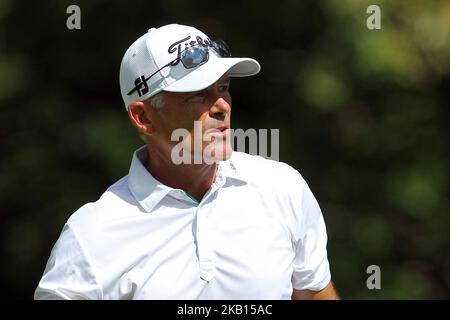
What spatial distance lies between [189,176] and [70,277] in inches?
12.0

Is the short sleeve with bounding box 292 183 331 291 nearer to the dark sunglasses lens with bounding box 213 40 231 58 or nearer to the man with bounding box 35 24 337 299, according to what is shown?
the man with bounding box 35 24 337 299

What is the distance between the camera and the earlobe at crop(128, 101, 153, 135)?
2.03 meters

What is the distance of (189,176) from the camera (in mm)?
1981

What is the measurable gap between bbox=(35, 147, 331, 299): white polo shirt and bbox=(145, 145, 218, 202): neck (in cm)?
3

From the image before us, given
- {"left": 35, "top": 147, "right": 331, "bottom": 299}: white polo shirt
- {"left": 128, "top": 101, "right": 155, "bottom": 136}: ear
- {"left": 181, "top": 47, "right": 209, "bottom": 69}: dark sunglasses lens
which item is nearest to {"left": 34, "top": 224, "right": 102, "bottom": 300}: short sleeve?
{"left": 35, "top": 147, "right": 331, "bottom": 299}: white polo shirt

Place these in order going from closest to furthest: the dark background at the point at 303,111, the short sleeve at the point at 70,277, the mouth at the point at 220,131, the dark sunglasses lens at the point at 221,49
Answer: the short sleeve at the point at 70,277
the mouth at the point at 220,131
the dark sunglasses lens at the point at 221,49
the dark background at the point at 303,111

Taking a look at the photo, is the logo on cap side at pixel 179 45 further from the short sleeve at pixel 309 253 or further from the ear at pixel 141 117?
the short sleeve at pixel 309 253

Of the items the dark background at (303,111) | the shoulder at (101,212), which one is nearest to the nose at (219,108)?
the shoulder at (101,212)

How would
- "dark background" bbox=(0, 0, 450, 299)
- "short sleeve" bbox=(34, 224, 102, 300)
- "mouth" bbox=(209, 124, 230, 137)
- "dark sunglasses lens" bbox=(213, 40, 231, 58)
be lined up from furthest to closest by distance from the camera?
"dark background" bbox=(0, 0, 450, 299)
"dark sunglasses lens" bbox=(213, 40, 231, 58)
"mouth" bbox=(209, 124, 230, 137)
"short sleeve" bbox=(34, 224, 102, 300)

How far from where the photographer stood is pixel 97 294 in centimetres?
184

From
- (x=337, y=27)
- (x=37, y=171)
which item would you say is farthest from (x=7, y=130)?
(x=337, y=27)

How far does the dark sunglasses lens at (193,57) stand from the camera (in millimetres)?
1967

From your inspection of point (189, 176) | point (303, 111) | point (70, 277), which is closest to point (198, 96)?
point (189, 176)

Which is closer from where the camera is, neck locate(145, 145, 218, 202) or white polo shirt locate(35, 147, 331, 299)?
white polo shirt locate(35, 147, 331, 299)
